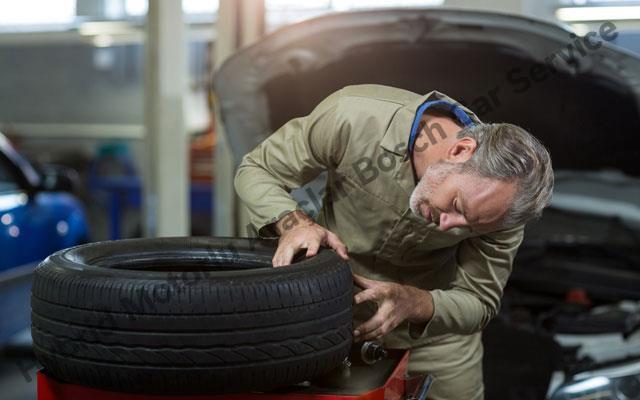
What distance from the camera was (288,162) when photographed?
1.29 metres

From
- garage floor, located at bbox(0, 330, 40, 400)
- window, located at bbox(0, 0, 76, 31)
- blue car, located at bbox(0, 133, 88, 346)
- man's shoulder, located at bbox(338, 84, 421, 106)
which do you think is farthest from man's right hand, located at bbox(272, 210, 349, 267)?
window, located at bbox(0, 0, 76, 31)

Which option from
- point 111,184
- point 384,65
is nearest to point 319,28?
point 384,65

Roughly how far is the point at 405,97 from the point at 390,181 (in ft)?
0.45

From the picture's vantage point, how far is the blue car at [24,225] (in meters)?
3.22

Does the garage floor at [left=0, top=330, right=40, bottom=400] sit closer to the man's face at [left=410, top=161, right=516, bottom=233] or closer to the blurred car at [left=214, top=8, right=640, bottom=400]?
the blurred car at [left=214, top=8, right=640, bottom=400]

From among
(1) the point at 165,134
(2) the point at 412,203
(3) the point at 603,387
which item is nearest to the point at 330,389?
(2) the point at 412,203

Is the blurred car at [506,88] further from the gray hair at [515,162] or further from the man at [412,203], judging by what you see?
the gray hair at [515,162]

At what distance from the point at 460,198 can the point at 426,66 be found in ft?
2.79

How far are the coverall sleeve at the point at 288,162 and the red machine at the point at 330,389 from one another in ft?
0.87

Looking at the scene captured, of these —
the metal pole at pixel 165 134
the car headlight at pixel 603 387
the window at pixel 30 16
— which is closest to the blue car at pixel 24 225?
the metal pole at pixel 165 134

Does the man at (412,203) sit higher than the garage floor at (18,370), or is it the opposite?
the man at (412,203)

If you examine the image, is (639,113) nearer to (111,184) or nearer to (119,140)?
(111,184)

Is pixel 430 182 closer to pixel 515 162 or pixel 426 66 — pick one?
pixel 515 162

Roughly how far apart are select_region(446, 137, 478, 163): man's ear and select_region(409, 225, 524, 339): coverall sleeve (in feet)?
0.92
